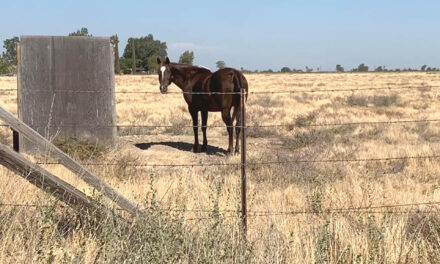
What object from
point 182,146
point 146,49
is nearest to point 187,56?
point 146,49

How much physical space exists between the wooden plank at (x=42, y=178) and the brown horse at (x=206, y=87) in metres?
6.44

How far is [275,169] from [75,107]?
402cm

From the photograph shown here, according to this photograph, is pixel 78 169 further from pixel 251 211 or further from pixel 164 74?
pixel 164 74

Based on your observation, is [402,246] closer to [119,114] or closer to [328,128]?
[328,128]

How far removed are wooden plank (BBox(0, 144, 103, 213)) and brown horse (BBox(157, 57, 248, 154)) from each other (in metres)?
6.44

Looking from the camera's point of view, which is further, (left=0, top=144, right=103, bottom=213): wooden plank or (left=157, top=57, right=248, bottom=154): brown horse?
(left=157, top=57, right=248, bottom=154): brown horse

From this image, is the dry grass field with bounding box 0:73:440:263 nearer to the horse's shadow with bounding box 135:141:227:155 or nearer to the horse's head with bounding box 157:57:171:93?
the horse's shadow with bounding box 135:141:227:155

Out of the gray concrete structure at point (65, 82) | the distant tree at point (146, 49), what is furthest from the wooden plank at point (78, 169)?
the distant tree at point (146, 49)

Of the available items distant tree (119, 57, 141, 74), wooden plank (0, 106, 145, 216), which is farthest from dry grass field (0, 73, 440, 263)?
distant tree (119, 57, 141, 74)

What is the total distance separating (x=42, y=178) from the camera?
14.0 feet

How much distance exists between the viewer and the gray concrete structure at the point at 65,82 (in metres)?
9.71

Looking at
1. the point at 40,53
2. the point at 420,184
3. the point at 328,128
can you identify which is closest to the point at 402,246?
the point at 420,184

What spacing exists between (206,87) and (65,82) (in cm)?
311

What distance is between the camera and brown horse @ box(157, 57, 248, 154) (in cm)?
1105
